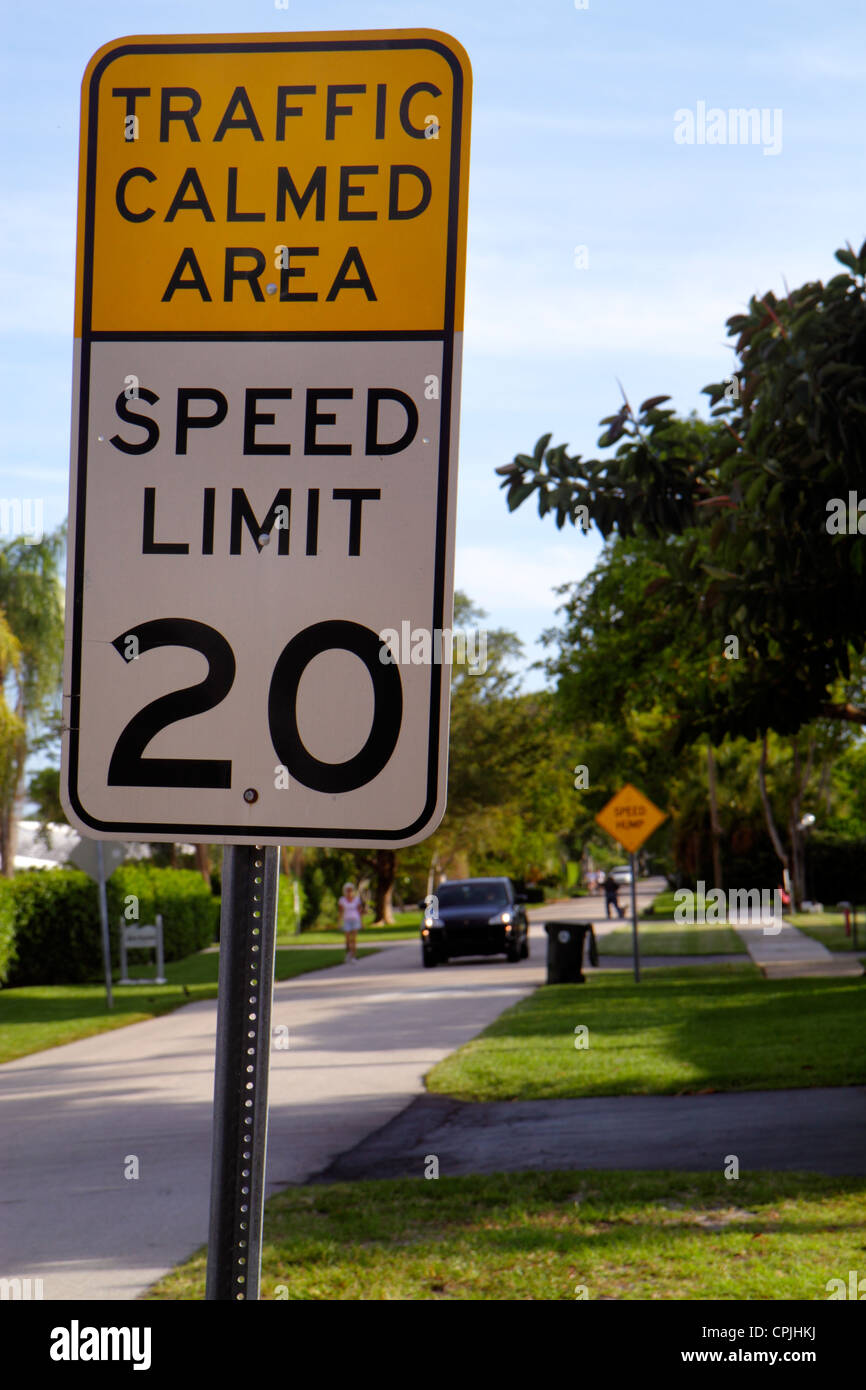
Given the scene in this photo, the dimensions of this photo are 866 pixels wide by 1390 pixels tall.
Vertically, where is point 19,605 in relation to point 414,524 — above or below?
above

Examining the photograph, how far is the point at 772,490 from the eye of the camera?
8695 mm

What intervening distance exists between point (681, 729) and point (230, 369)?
10053 millimetres

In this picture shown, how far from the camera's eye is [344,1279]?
6.11m

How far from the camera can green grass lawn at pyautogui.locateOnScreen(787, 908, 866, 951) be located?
30.6 m

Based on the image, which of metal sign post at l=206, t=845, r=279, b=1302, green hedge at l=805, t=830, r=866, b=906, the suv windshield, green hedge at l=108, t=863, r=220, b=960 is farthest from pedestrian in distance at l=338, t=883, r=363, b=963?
green hedge at l=805, t=830, r=866, b=906

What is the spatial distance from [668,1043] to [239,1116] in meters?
12.8

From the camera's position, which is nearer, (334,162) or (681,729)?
(334,162)

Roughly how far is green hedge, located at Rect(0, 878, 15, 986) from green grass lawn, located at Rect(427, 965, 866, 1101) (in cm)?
846

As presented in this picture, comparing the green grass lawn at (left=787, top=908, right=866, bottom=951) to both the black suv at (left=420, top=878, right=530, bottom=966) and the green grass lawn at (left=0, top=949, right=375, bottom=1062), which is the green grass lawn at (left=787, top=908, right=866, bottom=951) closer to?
the black suv at (left=420, top=878, right=530, bottom=966)

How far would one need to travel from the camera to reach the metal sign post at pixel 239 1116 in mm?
2020

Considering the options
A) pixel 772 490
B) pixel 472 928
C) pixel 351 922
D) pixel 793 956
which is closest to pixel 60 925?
pixel 351 922
